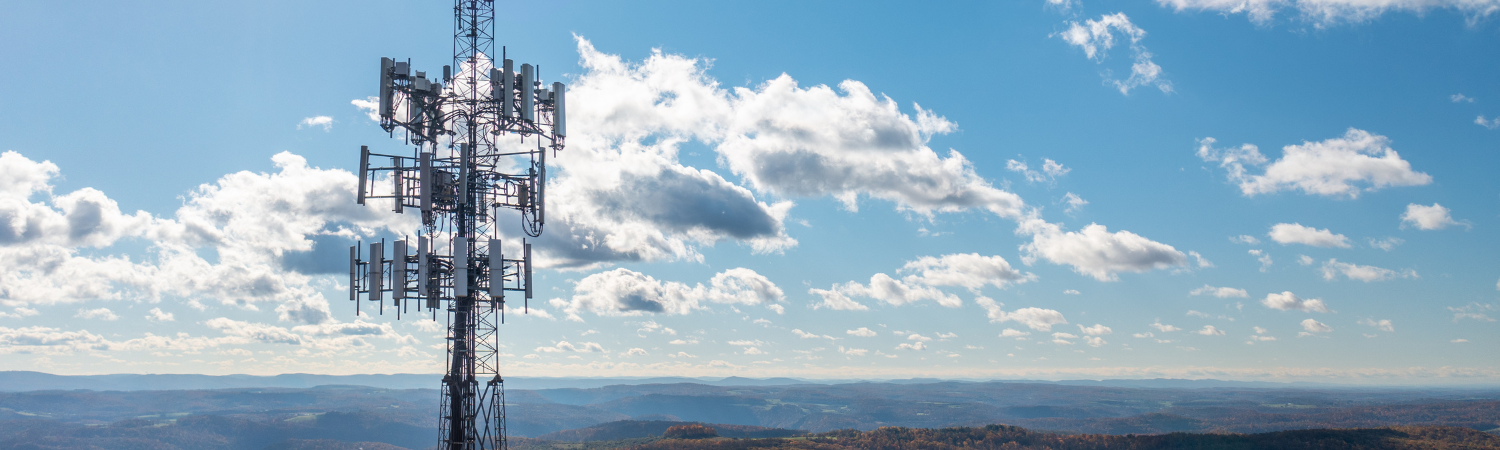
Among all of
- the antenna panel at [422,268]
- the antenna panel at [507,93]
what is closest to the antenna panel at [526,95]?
the antenna panel at [507,93]

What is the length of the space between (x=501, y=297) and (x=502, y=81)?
30.7 feet

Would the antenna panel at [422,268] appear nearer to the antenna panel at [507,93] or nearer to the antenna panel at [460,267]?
the antenna panel at [460,267]

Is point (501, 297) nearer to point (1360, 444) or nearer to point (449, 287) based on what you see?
point (449, 287)

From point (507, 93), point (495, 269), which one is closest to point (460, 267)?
point (495, 269)

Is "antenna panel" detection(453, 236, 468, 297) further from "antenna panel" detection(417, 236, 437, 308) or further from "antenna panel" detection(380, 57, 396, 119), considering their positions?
"antenna panel" detection(380, 57, 396, 119)

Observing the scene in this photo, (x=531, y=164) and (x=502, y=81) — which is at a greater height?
(x=502, y=81)

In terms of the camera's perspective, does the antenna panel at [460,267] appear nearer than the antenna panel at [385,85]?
Yes

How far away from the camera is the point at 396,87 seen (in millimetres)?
37719

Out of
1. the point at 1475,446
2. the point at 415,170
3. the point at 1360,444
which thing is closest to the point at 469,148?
the point at 415,170

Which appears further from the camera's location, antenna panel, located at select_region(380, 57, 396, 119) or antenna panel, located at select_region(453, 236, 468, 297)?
antenna panel, located at select_region(380, 57, 396, 119)

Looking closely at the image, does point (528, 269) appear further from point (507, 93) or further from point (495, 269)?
point (507, 93)

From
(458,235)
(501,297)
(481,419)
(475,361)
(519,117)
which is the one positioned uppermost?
(519,117)

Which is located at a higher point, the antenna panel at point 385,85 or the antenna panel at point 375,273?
the antenna panel at point 385,85

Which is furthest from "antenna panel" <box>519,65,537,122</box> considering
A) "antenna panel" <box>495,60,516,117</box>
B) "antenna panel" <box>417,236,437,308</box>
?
"antenna panel" <box>417,236,437,308</box>
